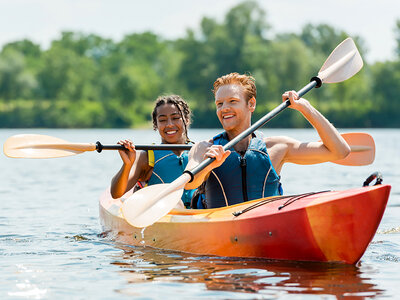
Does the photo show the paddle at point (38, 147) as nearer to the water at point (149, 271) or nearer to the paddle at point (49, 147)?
the paddle at point (49, 147)

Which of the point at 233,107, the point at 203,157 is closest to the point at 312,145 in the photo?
the point at 233,107

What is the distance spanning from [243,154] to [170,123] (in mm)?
1249

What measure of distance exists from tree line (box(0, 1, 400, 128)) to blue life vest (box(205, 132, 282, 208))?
33.5 m

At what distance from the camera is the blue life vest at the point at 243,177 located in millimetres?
4797

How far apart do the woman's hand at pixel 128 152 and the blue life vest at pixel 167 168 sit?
0.30 metres

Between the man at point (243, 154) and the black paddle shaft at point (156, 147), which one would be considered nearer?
the man at point (243, 154)

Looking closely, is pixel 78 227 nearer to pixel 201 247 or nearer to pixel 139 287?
pixel 201 247

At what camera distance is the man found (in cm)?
478

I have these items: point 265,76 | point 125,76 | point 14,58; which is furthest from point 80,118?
point 265,76

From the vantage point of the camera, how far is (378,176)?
419 cm

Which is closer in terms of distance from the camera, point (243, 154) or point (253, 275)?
point (253, 275)

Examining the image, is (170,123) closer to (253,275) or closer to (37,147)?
(37,147)

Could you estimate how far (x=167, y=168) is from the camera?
231 inches

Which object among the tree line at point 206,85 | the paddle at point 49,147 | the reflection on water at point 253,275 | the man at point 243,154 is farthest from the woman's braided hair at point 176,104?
the tree line at point 206,85
